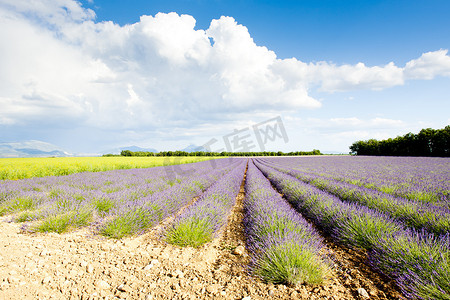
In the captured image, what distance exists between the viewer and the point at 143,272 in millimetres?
2211

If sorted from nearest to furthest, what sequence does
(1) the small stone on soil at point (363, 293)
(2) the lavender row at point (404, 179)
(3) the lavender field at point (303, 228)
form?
(1) the small stone on soil at point (363, 293) < (3) the lavender field at point (303, 228) < (2) the lavender row at point (404, 179)

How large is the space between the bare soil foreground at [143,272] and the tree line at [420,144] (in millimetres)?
53368

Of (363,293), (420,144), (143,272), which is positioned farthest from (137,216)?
(420,144)

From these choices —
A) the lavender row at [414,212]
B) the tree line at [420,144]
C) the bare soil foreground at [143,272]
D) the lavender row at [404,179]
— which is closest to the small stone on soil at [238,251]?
the bare soil foreground at [143,272]

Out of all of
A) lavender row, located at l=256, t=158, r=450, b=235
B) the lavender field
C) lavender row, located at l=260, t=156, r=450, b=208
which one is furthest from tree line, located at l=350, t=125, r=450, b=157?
lavender row, located at l=256, t=158, r=450, b=235

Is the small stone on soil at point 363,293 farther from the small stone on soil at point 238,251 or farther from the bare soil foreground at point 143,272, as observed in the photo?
the small stone on soil at point 238,251

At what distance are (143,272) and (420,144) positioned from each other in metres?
60.1

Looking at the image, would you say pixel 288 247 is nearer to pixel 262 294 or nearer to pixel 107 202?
pixel 262 294

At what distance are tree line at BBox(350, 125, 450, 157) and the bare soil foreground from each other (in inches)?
2101

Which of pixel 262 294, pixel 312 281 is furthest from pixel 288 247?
pixel 262 294

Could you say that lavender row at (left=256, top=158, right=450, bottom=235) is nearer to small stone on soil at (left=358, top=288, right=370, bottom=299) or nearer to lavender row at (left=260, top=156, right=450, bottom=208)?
lavender row at (left=260, top=156, right=450, bottom=208)

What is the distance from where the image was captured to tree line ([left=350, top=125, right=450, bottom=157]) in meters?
37.3

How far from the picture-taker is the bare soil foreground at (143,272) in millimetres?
1824

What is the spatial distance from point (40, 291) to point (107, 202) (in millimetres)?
2692
